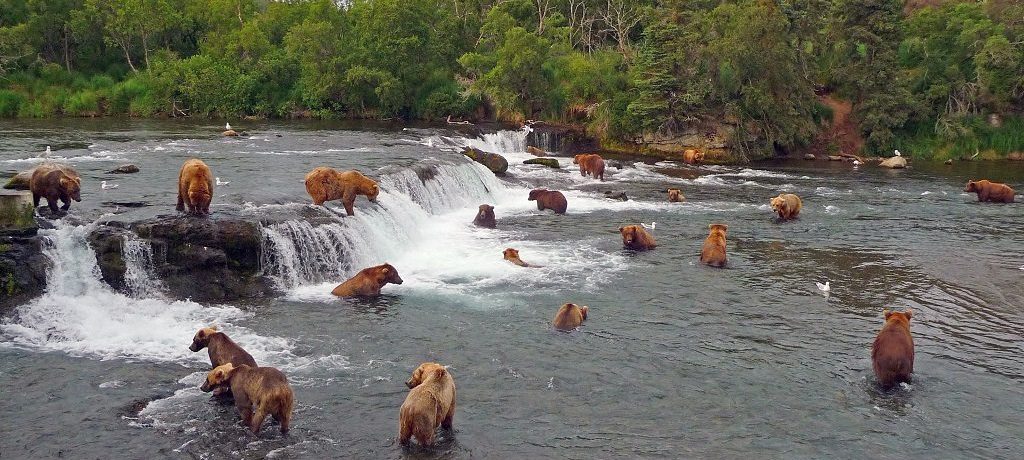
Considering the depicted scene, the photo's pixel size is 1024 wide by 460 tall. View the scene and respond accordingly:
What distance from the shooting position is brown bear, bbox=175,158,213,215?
54.4 feet

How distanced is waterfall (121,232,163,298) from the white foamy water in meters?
0.18

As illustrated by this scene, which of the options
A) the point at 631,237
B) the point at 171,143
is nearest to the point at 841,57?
the point at 631,237

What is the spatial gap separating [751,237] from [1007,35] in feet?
94.9

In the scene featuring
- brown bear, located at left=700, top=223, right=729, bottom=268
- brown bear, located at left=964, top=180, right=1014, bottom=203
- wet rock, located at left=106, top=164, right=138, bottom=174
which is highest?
wet rock, located at left=106, top=164, right=138, bottom=174

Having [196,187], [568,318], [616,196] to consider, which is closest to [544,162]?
[616,196]

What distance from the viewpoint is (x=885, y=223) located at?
80.2ft

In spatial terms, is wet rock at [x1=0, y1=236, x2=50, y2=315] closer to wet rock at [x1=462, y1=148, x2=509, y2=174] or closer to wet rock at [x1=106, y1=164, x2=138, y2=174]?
wet rock at [x1=106, y1=164, x2=138, y2=174]

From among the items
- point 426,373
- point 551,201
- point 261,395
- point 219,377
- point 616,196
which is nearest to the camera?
point 261,395

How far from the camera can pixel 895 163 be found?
3762 centimetres

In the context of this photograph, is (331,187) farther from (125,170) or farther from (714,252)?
(714,252)

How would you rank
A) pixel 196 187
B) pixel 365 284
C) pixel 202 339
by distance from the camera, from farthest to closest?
pixel 196 187 < pixel 365 284 < pixel 202 339

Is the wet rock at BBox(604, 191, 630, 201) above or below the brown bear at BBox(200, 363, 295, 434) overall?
above

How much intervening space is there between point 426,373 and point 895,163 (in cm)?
3296

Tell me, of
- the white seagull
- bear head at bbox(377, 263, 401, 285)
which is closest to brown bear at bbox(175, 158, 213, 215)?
bear head at bbox(377, 263, 401, 285)
